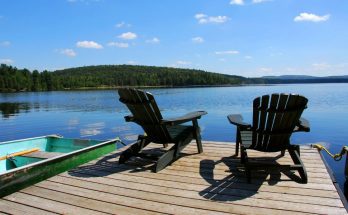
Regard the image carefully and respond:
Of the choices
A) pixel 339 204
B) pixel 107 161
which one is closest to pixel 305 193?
pixel 339 204

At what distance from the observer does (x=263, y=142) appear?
4.07 m

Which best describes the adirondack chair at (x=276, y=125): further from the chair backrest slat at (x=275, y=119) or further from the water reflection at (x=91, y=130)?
the water reflection at (x=91, y=130)

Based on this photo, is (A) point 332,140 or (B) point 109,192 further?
(A) point 332,140

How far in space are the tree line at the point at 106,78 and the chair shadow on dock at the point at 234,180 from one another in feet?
313

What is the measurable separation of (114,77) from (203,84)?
103 feet

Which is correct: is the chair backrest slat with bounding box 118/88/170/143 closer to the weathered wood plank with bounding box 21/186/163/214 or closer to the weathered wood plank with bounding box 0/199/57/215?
the weathered wood plank with bounding box 21/186/163/214

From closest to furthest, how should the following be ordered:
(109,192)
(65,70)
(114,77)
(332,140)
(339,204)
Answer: (339,204), (109,192), (332,140), (114,77), (65,70)

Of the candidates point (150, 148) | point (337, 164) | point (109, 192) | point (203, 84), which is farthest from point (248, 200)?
point (203, 84)

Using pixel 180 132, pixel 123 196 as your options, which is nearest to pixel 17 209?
pixel 123 196

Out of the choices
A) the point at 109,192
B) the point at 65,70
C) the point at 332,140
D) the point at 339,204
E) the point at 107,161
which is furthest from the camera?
the point at 65,70

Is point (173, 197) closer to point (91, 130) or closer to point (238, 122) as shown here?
point (238, 122)

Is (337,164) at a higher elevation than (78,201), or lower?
lower

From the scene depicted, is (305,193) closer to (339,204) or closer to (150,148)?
(339,204)

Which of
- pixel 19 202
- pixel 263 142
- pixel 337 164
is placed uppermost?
pixel 263 142
